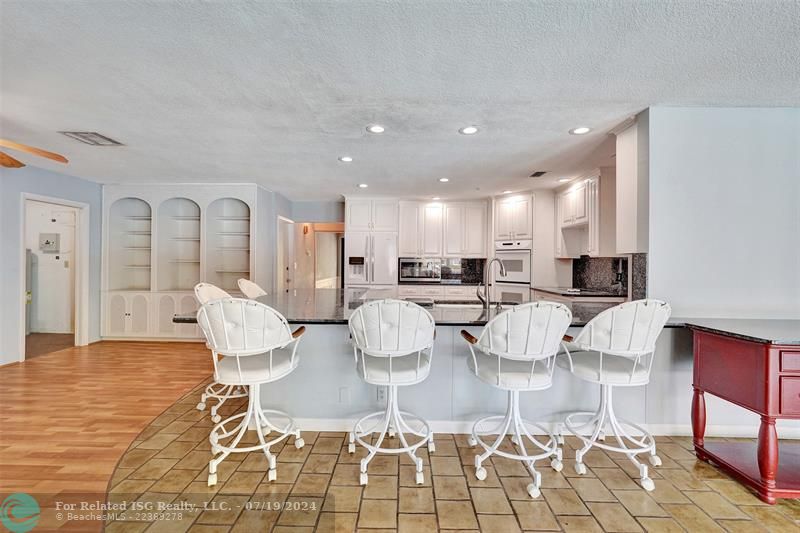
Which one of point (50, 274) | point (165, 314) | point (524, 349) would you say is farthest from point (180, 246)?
point (524, 349)

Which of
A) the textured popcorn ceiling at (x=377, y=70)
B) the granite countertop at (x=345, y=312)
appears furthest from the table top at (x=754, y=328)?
the textured popcorn ceiling at (x=377, y=70)

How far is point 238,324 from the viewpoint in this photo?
2.00m

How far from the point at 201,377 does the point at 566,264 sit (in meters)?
4.91

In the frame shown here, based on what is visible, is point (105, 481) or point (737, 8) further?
point (105, 481)

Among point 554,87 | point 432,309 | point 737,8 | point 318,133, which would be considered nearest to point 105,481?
point 432,309

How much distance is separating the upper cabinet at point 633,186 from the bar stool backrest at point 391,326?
1.75m

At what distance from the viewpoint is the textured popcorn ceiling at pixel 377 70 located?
5.12 feet

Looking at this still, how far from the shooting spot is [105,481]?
6.61 feet

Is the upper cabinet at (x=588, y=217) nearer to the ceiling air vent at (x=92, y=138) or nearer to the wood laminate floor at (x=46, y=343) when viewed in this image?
the ceiling air vent at (x=92, y=138)

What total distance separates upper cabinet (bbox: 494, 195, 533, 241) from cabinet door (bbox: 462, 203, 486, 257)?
316mm

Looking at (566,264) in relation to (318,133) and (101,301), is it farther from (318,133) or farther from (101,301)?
(101,301)

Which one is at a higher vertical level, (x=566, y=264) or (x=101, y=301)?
(x=566, y=264)

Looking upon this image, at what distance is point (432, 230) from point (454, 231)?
0.38 metres

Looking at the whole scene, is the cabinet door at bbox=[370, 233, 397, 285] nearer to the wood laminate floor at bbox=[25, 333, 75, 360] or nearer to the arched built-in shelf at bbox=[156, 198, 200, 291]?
the arched built-in shelf at bbox=[156, 198, 200, 291]
